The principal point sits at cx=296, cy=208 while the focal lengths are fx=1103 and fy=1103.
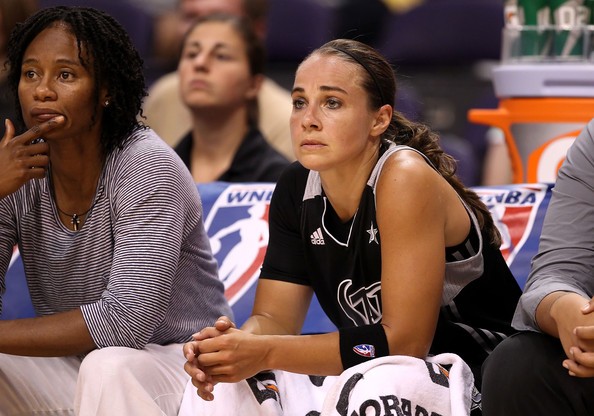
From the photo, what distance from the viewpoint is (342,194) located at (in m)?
2.65

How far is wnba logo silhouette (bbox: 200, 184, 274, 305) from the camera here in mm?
3340

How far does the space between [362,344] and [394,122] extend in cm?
62

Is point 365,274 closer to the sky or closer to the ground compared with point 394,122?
closer to the ground

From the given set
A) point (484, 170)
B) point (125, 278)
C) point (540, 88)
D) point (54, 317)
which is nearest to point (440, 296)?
point (125, 278)

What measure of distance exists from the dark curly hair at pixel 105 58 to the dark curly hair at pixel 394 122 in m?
0.50

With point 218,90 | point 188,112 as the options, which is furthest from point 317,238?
point 188,112

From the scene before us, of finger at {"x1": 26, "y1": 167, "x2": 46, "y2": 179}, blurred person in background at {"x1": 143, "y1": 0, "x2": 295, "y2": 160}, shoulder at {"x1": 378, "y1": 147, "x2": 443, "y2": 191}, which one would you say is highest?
shoulder at {"x1": 378, "y1": 147, "x2": 443, "y2": 191}

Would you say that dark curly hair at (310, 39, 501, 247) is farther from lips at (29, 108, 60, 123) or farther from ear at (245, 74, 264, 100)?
ear at (245, 74, 264, 100)

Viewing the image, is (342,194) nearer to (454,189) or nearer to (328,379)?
(454,189)

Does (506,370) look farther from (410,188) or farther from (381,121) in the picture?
(381,121)

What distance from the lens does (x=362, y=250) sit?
258 centimetres

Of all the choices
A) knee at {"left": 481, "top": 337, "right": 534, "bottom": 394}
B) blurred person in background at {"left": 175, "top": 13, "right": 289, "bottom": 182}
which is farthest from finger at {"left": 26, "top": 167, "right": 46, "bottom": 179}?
blurred person in background at {"left": 175, "top": 13, "right": 289, "bottom": 182}

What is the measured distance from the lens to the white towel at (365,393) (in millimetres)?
2293

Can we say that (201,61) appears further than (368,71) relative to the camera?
Yes
